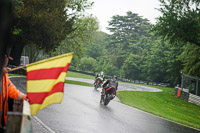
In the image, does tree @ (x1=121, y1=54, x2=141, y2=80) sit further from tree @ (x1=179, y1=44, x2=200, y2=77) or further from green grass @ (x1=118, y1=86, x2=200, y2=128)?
green grass @ (x1=118, y1=86, x2=200, y2=128)

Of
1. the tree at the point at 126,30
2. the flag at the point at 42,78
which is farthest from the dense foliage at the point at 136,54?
the flag at the point at 42,78

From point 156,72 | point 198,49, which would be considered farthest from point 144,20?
point 198,49

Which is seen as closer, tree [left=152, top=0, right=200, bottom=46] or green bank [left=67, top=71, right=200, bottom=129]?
green bank [left=67, top=71, right=200, bottom=129]

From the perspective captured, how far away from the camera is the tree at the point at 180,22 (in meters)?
24.5

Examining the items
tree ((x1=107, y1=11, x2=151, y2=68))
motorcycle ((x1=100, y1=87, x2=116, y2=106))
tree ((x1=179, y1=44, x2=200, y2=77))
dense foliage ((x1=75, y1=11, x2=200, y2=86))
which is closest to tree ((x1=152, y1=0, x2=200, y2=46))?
tree ((x1=179, y1=44, x2=200, y2=77))

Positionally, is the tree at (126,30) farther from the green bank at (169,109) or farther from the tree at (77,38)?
the green bank at (169,109)

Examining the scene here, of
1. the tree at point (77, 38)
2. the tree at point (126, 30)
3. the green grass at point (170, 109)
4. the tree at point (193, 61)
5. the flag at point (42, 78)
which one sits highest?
the tree at point (126, 30)

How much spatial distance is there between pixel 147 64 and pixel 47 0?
37.9 meters

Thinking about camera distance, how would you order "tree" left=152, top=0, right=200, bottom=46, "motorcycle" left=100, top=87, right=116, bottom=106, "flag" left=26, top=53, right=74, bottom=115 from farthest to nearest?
"tree" left=152, top=0, right=200, bottom=46, "motorcycle" left=100, top=87, right=116, bottom=106, "flag" left=26, top=53, right=74, bottom=115

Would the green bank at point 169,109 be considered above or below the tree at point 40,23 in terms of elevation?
below

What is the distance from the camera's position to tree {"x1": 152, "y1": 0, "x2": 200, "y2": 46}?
2448cm

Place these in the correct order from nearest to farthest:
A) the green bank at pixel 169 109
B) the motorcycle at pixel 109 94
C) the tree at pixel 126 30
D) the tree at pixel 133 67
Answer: the motorcycle at pixel 109 94
the green bank at pixel 169 109
the tree at pixel 133 67
the tree at pixel 126 30

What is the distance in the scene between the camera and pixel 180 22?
2475 cm

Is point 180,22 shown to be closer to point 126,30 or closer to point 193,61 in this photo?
point 193,61
